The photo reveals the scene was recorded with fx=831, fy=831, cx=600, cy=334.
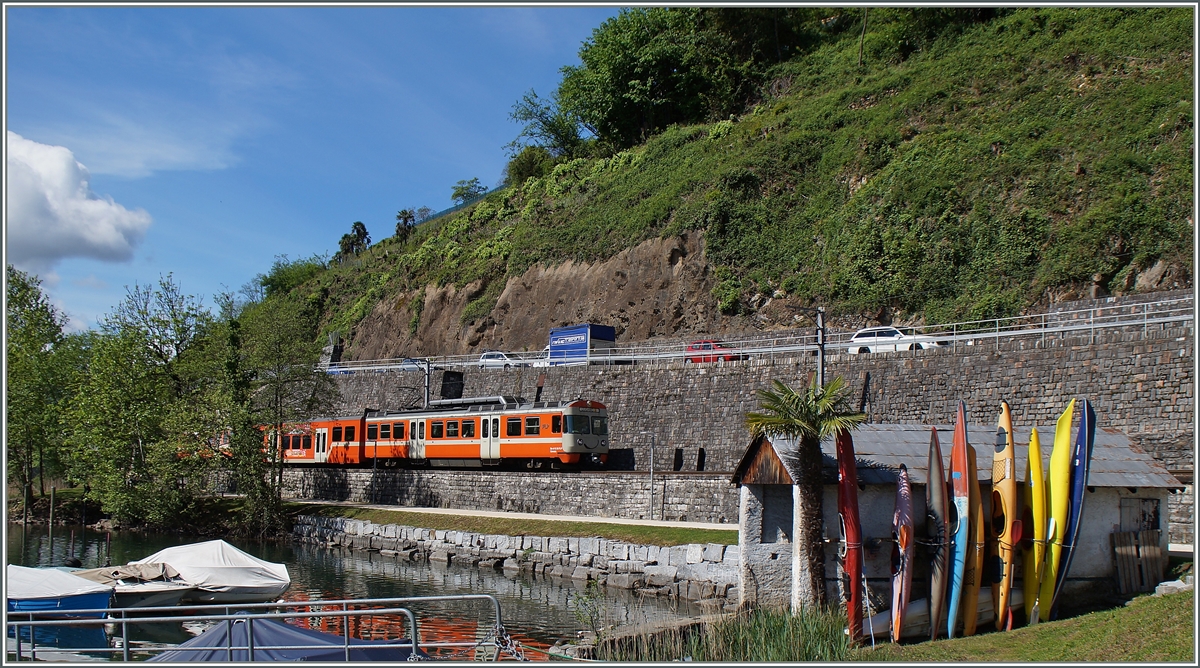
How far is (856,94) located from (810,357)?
20.0m

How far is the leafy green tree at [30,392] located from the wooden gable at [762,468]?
29970mm

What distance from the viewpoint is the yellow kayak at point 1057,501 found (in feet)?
41.8

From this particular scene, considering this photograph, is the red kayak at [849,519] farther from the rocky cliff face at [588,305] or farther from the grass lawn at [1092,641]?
the rocky cliff face at [588,305]

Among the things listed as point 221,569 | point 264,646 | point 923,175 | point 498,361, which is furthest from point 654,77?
point 264,646

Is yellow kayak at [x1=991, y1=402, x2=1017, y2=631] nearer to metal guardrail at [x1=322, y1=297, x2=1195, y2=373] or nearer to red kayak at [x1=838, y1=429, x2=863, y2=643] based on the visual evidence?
red kayak at [x1=838, y1=429, x2=863, y2=643]

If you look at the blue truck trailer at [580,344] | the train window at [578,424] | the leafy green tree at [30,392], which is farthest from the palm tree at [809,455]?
the leafy green tree at [30,392]

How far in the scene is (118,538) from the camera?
30.5 metres

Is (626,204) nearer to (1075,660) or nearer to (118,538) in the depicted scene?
(118,538)

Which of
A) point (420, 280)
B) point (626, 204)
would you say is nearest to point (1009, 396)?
point (626, 204)

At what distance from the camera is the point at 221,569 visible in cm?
1744

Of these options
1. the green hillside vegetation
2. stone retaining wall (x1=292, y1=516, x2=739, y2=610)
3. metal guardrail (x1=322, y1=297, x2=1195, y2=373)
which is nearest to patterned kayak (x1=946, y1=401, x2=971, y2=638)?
stone retaining wall (x1=292, y1=516, x2=739, y2=610)

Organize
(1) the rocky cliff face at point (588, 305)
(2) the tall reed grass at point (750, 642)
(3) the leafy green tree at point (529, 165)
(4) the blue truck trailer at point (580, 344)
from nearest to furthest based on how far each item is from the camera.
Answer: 1. (2) the tall reed grass at point (750, 642)
2. (4) the blue truck trailer at point (580, 344)
3. (1) the rocky cliff face at point (588, 305)
4. (3) the leafy green tree at point (529, 165)

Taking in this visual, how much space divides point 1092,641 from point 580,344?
26.7 meters

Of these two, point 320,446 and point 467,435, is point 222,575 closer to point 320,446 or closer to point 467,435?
point 467,435
